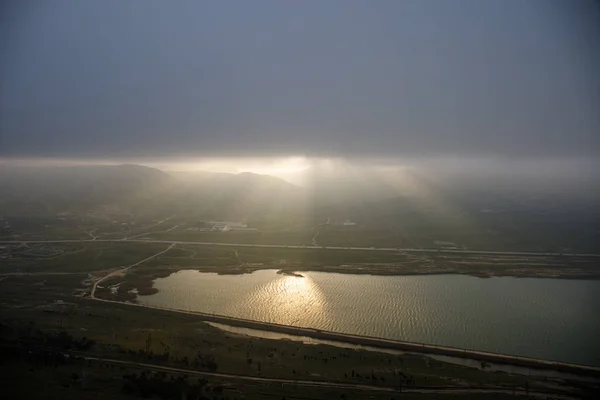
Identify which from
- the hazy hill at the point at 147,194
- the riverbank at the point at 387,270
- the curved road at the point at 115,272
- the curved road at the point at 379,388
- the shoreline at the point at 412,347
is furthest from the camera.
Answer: the hazy hill at the point at 147,194

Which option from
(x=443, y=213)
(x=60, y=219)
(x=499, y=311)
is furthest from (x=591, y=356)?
(x=60, y=219)

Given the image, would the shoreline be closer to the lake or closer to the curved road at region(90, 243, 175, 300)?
the lake

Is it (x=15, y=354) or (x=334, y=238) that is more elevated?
(x=334, y=238)

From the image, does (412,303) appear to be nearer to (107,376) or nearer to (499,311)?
(499,311)

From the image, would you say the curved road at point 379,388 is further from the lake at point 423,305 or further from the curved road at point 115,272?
the curved road at point 115,272

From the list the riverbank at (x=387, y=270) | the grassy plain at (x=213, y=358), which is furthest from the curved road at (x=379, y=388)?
the riverbank at (x=387, y=270)

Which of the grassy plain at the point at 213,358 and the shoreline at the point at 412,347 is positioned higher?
the shoreline at the point at 412,347

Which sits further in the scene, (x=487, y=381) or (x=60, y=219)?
(x=60, y=219)

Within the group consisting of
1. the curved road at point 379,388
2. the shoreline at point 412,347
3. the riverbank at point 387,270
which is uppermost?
the riverbank at point 387,270
